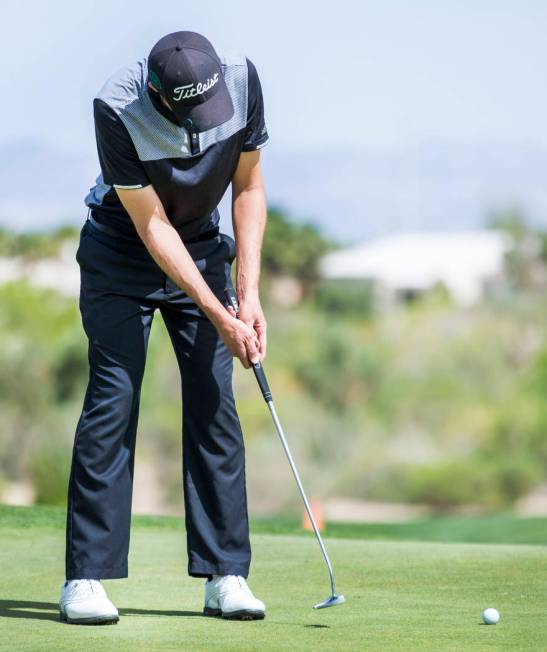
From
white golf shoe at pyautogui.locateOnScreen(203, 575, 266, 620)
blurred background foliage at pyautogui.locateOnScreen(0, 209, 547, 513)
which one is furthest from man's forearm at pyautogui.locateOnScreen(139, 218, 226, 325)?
blurred background foliage at pyautogui.locateOnScreen(0, 209, 547, 513)

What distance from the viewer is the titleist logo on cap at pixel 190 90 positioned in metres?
3.98

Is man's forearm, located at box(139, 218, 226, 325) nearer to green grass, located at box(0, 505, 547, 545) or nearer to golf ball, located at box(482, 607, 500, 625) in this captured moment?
golf ball, located at box(482, 607, 500, 625)

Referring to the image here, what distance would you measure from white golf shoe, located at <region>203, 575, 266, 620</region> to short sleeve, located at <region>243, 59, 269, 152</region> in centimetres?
136

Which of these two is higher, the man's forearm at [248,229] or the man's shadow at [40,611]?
the man's forearm at [248,229]

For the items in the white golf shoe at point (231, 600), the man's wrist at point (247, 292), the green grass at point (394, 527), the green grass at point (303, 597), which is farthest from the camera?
the green grass at point (394, 527)

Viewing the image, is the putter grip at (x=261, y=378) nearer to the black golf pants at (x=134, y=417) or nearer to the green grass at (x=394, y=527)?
the black golf pants at (x=134, y=417)

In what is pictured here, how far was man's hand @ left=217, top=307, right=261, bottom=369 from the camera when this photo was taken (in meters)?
4.22

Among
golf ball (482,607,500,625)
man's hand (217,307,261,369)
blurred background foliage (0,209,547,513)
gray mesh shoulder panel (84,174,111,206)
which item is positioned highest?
gray mesh shoulder panel (84,174,111,206)

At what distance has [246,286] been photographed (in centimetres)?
440

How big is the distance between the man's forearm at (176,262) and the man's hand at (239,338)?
0.04 m

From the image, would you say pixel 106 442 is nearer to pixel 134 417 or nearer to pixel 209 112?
pixel 134 417

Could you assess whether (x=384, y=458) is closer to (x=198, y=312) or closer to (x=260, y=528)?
(x=260, y=528)

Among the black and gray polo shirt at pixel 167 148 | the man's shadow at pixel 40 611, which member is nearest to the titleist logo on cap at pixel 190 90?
the black and gray polo shirt at pixel 167 148

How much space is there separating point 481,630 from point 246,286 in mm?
1302
